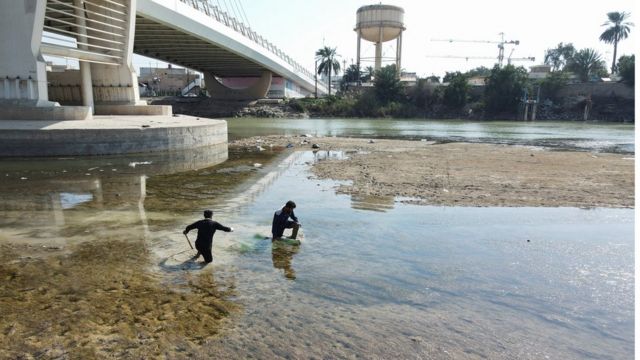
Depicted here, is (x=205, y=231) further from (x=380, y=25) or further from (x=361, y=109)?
(x=380, y=25)

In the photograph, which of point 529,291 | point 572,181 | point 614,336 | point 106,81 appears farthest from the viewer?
point 106,81

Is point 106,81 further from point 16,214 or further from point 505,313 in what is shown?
point 505,313

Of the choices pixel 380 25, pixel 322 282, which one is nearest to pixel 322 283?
pixel 322 282

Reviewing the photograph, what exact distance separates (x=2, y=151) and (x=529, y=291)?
65.4 feet

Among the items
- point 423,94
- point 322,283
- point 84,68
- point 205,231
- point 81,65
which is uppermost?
point 423,94

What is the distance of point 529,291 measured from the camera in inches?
242

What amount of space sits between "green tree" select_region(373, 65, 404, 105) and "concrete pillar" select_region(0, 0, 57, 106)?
59.4 m

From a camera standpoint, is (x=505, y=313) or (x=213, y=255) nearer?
(x=505, y=313)

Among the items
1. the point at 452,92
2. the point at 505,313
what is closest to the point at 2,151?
the point at 505,313

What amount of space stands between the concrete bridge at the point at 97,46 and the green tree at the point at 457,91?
101ft

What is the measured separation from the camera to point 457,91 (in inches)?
2857

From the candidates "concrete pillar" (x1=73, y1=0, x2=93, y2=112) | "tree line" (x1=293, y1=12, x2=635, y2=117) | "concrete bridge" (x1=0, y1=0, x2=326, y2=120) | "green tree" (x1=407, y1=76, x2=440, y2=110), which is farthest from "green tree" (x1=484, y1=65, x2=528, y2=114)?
"concrete pillar" (x1=73, y1=0, x2=93, y2=112)

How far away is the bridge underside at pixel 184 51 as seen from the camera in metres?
Answer: 41.0

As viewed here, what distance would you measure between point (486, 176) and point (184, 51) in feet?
154
